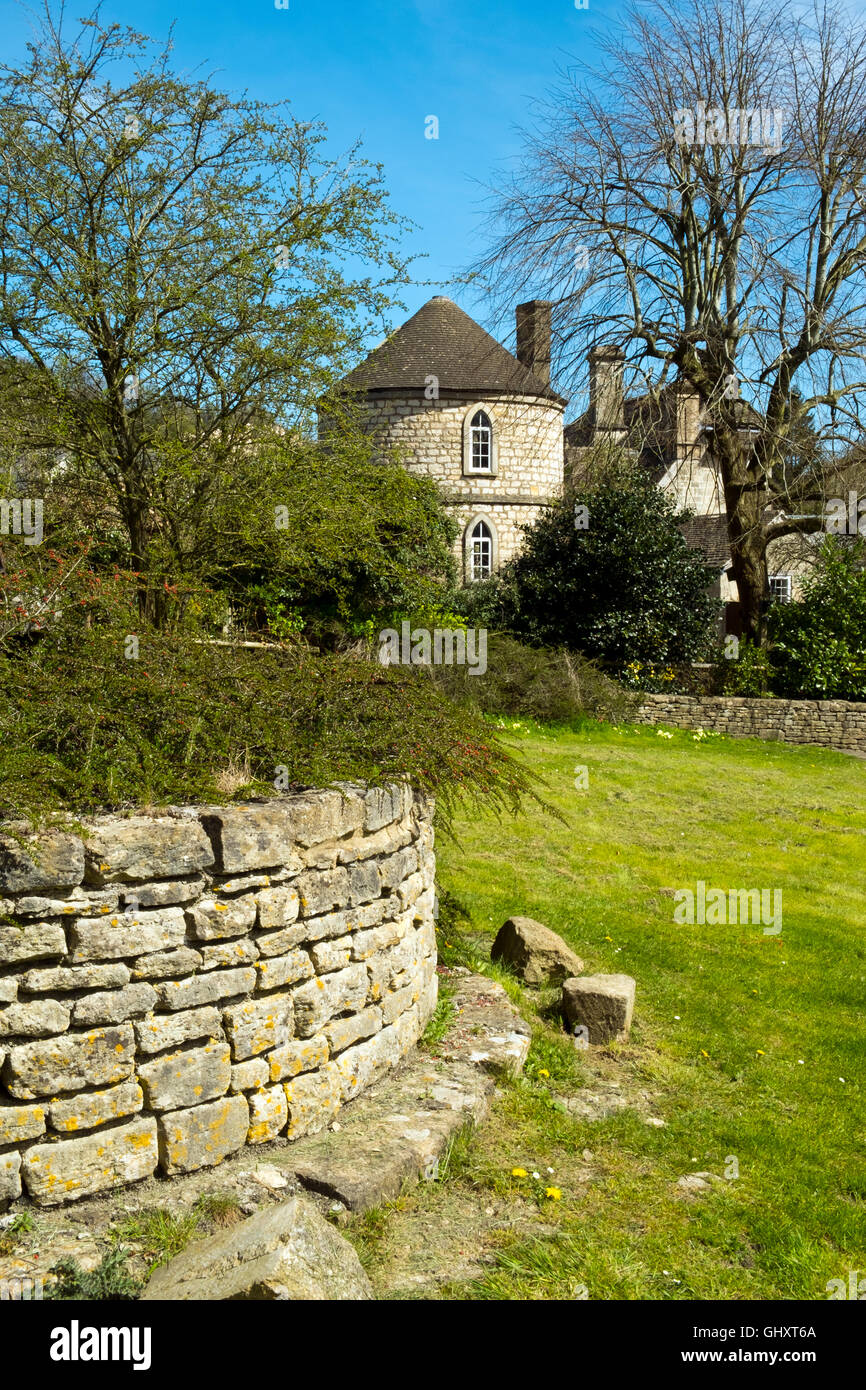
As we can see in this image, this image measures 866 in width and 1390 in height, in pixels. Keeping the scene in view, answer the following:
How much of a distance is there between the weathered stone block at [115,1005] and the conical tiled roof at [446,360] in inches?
877

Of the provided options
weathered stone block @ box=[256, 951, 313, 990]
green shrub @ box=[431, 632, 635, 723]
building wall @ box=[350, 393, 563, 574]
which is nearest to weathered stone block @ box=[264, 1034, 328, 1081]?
weathered stone block @ box=[256, 951, 313, 990]

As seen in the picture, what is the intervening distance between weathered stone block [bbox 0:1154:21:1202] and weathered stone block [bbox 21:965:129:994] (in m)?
0.56

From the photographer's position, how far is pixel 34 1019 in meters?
3.50

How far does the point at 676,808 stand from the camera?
37.9ft

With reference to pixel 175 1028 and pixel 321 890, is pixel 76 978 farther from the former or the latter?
pixel 321 890

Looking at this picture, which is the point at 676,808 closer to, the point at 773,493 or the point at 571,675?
the point at 571,675

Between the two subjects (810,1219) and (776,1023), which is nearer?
(810,1219)

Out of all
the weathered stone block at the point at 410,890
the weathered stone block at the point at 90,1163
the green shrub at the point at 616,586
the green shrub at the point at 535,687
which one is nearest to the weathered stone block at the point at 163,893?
the weathered stone block at the point at 90,1163

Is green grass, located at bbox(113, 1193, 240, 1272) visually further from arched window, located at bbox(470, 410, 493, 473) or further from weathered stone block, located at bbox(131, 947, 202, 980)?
arched window, located at bbox(470, 410, 493, 473)

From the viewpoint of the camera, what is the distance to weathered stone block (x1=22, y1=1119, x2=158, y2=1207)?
11.6 feet

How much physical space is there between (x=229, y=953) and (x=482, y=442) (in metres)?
23.1

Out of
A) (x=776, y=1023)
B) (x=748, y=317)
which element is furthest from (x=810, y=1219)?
Answer: (x=748, y=317)

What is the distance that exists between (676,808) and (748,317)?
935 centimetres
